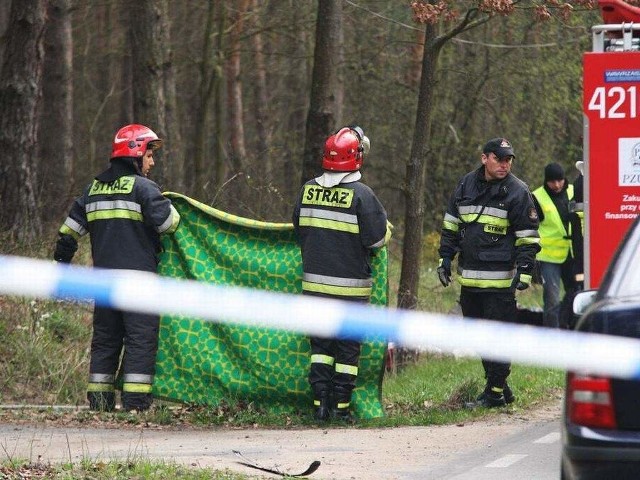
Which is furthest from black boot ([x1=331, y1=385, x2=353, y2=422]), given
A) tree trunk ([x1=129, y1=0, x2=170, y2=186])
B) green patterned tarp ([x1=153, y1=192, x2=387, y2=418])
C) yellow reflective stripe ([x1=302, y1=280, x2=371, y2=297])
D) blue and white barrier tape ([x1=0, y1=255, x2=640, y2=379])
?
tree trunk ([x1=129, y1=0, x2=170, y2=186])

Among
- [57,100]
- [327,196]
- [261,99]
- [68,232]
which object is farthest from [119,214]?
[261,99]

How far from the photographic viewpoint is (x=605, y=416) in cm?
502

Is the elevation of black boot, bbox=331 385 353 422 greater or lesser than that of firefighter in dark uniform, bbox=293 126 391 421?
lesser

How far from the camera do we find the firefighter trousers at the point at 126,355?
972cm

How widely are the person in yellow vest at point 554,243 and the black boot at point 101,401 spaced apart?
629 cm

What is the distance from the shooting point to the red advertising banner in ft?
29.4

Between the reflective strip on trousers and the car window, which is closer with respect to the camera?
the car window

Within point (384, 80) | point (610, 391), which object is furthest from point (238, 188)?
point (610, 391)

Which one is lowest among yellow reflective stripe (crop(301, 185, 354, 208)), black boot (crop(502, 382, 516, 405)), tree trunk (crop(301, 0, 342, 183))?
black boot (crop(502, 382, 516, 405))

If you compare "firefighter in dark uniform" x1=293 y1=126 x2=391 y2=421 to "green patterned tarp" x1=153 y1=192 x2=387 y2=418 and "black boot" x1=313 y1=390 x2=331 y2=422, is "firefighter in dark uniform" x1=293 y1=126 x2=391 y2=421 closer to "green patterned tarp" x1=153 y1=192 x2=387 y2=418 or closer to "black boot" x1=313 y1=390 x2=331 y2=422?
"black boot" x1=313 y1=390 x2=331 y2=422

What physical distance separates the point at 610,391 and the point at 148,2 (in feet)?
A: 34.9

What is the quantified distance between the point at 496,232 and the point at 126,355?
2803 mm

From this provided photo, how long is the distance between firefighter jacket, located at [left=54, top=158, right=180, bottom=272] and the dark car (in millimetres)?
4934

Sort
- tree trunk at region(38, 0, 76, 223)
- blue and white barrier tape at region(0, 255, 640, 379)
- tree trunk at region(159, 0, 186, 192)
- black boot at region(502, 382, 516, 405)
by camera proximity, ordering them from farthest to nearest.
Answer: tree trunk at region(38, 0, 76, 223) → tree trunk at region(159, 0, 186, 192) → black boot at region(502, 382, 516, 405) → blue and white barrier tape at region(0, 255, 640, 379)
